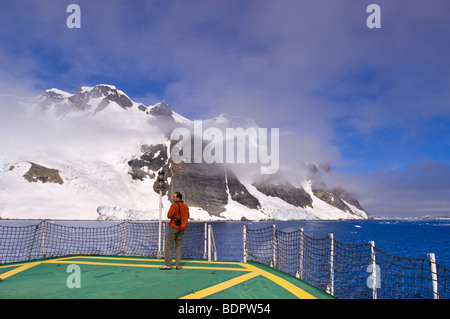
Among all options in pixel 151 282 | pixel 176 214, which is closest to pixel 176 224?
pixel 176 214

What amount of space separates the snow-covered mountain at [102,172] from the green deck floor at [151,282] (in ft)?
352

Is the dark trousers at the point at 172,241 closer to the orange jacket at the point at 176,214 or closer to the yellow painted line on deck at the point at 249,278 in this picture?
the orange jacket at the point at 176,214

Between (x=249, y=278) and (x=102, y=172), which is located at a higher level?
(x=102, y=172)

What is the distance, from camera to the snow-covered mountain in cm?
11038

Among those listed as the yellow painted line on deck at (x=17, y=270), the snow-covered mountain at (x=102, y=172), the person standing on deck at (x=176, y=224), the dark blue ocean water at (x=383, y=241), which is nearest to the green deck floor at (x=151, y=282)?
the yellow painted line on deck at (x=17, y=270)

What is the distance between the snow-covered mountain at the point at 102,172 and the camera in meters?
110

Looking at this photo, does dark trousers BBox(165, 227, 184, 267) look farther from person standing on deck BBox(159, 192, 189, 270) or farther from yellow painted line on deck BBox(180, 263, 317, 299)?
yellow painted line on deck BBox(180, 263, 317, 299)

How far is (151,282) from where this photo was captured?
315 inches

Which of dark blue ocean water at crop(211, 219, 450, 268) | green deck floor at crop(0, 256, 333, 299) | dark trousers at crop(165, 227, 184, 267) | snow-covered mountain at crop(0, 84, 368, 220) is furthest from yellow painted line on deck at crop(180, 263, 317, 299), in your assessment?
snow-covered mountain at crop(0, 84, 368, 220)

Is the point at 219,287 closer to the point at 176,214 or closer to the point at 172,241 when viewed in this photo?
the point at 172,241

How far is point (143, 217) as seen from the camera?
125m

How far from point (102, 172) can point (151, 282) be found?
140 m
